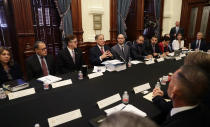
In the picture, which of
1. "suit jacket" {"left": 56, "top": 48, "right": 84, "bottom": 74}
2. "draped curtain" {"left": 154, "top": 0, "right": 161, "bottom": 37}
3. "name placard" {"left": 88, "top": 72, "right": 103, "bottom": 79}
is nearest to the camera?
"name placard" {"left": 88, "top": 72, "right": 103, "bottom": 79}

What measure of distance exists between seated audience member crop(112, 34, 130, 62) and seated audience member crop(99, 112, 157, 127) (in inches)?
116

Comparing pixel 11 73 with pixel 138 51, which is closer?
pixel 11 73

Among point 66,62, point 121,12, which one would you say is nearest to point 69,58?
point 66,62

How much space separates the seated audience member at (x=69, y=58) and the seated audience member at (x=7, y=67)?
710mm

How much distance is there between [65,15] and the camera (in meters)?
4.34

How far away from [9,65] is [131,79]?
5.81 feet

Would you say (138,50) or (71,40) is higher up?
(71,40)

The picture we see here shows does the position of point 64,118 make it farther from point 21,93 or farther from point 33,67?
point 33,67

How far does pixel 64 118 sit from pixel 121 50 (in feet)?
8.23

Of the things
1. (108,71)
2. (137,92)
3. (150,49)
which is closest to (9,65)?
(108,71)

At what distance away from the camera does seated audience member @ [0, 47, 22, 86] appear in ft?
7.47

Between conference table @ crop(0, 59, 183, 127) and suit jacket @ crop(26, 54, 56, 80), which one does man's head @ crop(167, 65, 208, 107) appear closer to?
conference table @ crop(0, 59, 183, 127)

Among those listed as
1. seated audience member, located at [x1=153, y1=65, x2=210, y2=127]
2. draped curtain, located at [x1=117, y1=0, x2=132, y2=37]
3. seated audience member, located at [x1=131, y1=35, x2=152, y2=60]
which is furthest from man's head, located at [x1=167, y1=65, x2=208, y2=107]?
draped curtain, located at [x1=117, y1=0, x2=132, y2=37]

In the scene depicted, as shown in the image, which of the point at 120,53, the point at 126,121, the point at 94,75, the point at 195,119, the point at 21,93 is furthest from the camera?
the point at 120,53
